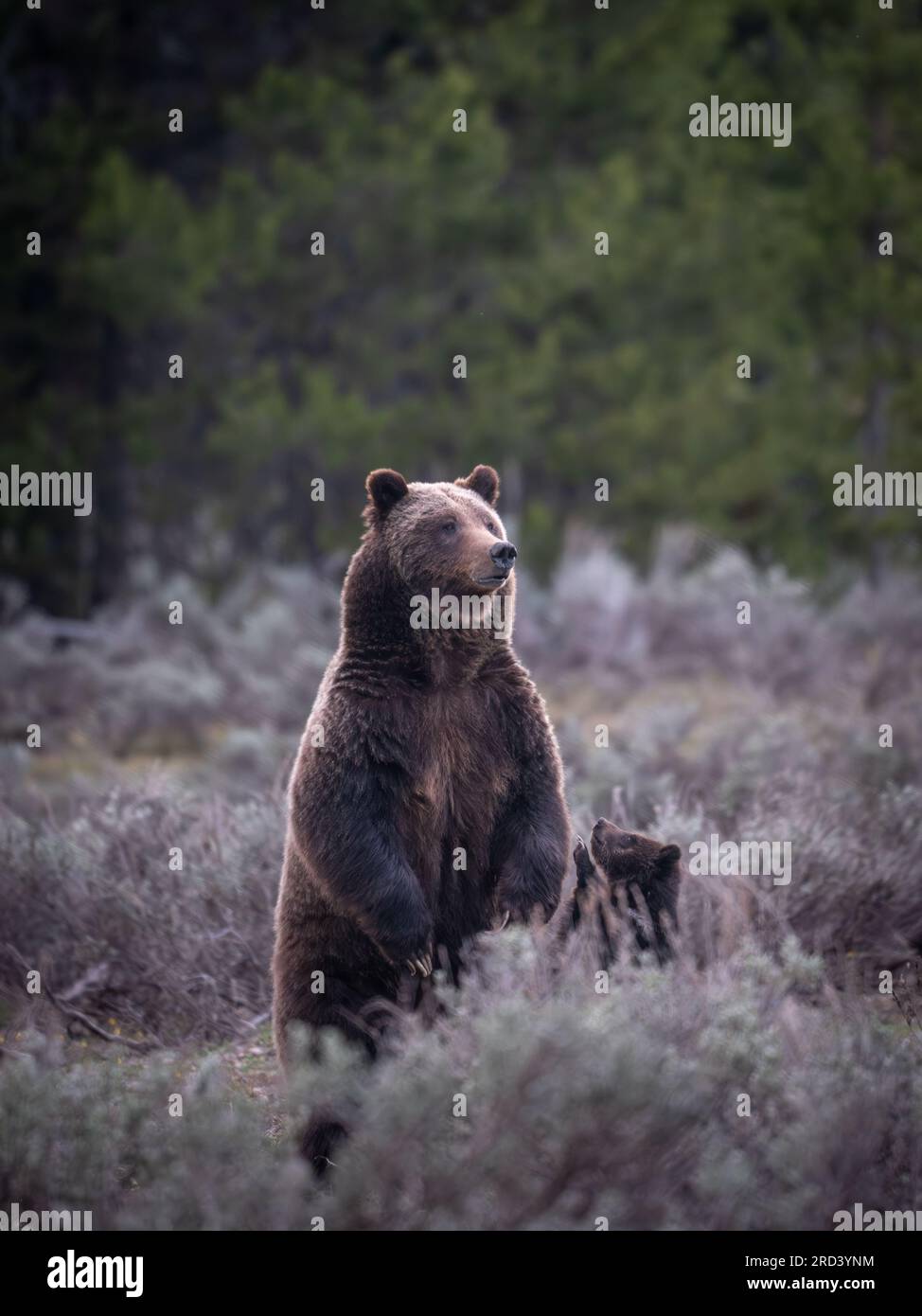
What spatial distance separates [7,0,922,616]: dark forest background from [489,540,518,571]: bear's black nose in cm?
1091

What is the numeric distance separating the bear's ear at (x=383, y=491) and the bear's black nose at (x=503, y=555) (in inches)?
20.8

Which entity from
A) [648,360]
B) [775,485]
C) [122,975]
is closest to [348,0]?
[648,360]

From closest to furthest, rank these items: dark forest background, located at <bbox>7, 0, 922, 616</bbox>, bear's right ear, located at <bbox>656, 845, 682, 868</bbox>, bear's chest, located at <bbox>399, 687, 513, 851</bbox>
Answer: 1. bear's chest, located at <bbox>399, 687, 513, 851</bbox>
2. bear's right ear, located at <bbox>656, 845, 682, 868</bbox>
3. dark forest background, located at <bbox>7, 0, 922, 616</bbox>

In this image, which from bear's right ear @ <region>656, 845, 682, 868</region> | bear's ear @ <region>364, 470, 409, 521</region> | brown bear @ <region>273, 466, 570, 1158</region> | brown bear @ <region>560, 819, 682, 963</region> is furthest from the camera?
bear's right ear @ <region>656, 845, 682, 868</region>

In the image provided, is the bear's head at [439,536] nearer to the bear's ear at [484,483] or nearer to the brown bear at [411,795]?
the brown bear at [411,795]

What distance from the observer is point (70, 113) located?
1512 cm

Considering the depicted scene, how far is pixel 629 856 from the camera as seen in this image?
18.2ft

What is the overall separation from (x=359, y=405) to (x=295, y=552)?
231cm

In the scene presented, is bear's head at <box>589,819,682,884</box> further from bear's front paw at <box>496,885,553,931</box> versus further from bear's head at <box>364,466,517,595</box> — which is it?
bear's head at <box>364,466,517,595</box>

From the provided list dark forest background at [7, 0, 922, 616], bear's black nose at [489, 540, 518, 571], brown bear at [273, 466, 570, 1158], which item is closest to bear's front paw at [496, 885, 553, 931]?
brown bear at [273, 466, 570, 1158]

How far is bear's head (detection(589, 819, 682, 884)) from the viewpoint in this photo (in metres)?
5.50

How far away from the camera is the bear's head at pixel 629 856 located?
18.0ft

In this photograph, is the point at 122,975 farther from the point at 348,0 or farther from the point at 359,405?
the point at 348,0

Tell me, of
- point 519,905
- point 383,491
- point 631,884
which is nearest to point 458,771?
point 519,905
